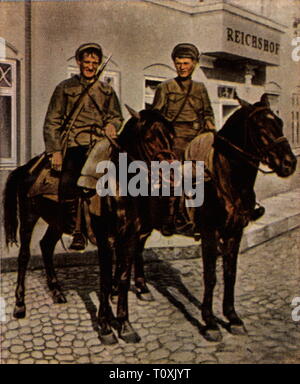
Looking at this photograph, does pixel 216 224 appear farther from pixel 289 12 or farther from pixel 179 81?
pixel 289 12

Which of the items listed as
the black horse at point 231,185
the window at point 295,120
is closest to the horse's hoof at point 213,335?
the black horse at point 231,185

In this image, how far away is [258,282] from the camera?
20.3ft

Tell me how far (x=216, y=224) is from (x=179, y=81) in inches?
72.4

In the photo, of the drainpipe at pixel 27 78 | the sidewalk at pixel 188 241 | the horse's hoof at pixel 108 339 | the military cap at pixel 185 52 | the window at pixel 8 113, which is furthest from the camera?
the sidewalk at pixel 188 241

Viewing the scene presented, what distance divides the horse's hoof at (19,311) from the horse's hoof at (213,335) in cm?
208

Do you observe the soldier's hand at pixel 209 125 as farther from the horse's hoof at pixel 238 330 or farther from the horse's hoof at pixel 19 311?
the horse's hoof at pixel 19 311

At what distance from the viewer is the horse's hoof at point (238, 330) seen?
479cm

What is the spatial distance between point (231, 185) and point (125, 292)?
5.12 feet

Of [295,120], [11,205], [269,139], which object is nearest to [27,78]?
[11,205]

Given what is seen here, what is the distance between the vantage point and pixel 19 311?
5145 mm

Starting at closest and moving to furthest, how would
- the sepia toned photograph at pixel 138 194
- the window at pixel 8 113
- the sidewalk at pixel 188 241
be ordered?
the sepia toned photograph at pixel 138 194 < the window at pixel 8 113 < the sidewalk at pixel 188 241

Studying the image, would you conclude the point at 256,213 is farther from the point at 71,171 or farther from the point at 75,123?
the point at 75,123
